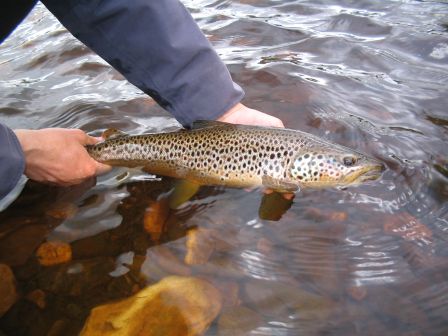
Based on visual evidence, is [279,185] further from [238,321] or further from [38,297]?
[38,297]

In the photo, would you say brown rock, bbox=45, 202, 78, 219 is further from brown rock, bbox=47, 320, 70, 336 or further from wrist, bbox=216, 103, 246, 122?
wrist, bbox=216, 103, 246, 122

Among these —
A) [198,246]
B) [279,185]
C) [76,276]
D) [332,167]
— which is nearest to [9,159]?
[76,276]

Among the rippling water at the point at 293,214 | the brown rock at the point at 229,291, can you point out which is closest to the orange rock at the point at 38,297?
the rippling water at the point at 293,214

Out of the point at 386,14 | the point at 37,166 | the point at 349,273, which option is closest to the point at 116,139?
the point at 37,166

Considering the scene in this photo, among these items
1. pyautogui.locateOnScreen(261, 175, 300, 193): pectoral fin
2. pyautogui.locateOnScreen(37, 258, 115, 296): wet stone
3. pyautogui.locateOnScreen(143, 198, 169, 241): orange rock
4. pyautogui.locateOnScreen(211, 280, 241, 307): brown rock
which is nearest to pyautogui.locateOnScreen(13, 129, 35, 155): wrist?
pyautogui.locateOnScreen(37, 258, 115, 296): wet stone

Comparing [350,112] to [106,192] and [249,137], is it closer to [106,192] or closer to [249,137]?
[249,137]
